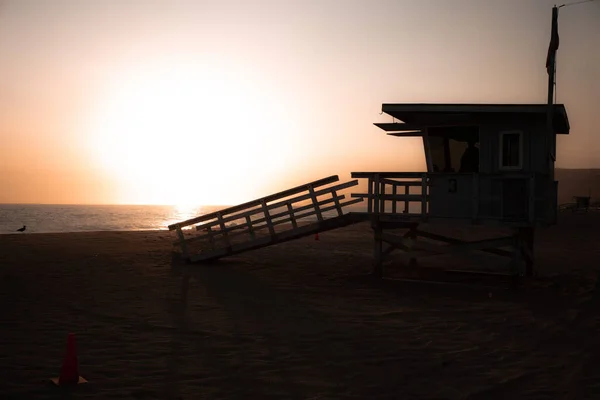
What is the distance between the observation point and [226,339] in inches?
374

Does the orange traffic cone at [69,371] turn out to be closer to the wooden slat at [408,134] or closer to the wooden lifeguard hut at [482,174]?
the wooden lifeguard hut at [482,174]

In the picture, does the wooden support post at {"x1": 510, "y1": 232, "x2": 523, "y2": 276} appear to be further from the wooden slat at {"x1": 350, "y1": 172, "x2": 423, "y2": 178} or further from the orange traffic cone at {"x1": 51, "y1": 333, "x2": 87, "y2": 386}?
the orange traffic cone at {"x1": 51, "y1": 333, "x2": 87, "y2": 386}

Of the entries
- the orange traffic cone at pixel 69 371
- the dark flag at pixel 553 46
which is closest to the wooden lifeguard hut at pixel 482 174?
the dark flag at pixel 553 46

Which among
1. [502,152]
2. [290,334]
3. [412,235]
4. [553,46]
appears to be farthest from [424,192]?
[290,334]

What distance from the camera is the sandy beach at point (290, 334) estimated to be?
7.22m

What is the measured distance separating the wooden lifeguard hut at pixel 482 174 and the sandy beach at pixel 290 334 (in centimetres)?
181

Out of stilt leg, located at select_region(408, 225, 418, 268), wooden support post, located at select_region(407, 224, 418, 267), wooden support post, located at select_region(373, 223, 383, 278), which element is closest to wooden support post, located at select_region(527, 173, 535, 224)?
wooden support post, located at select_region(407, 224, 418, 267)

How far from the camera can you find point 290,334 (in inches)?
390

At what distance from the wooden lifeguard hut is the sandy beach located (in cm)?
181

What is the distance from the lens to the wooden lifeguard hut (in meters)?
14.8

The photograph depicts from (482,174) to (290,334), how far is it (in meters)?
7.64

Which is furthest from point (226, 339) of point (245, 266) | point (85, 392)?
point (245, 266)

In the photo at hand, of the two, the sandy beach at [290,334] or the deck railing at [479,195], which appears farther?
the deck railing at [479,195]

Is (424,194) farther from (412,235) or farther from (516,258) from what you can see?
(412,235)
